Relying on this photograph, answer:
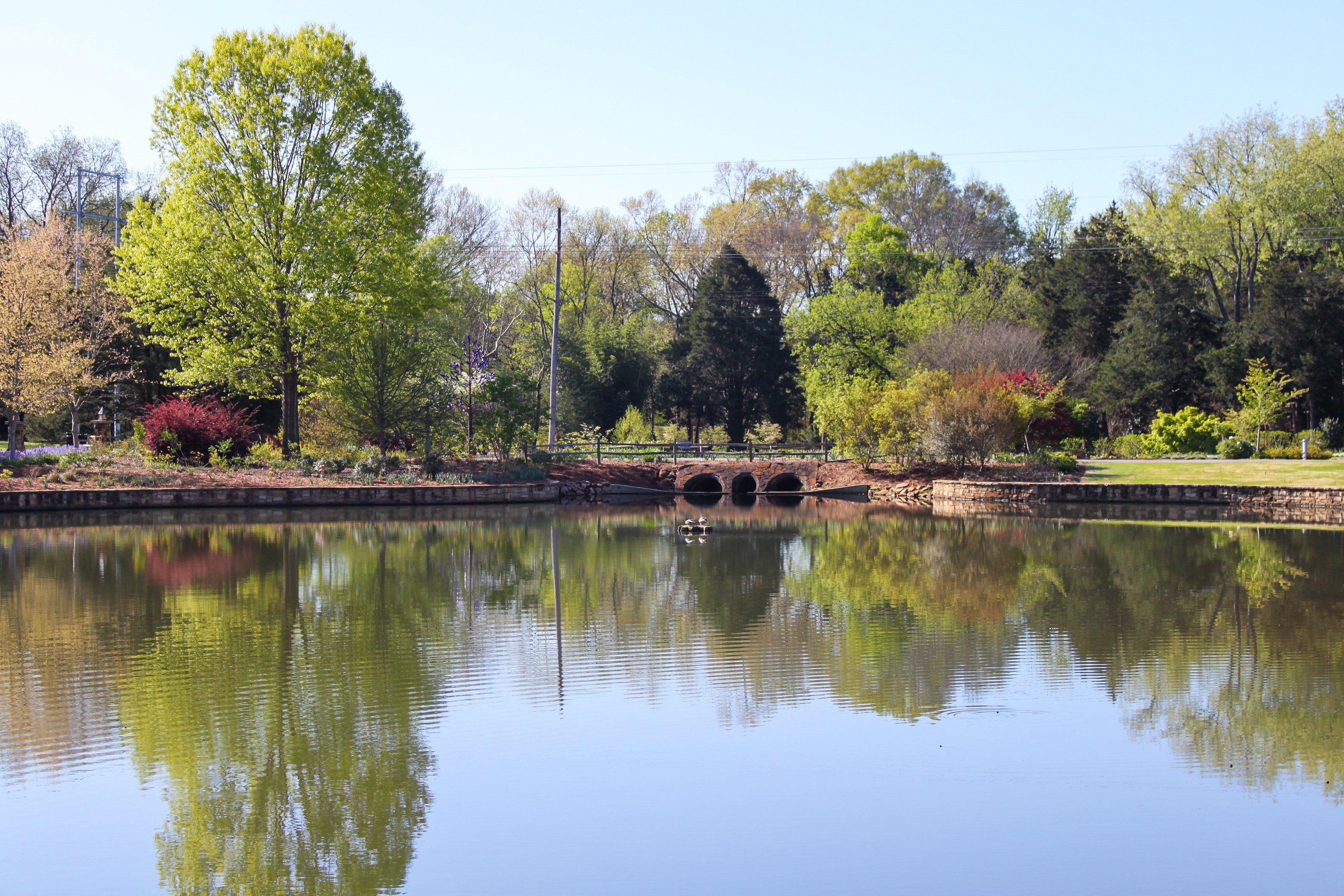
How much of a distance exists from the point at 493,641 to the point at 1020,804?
6066 mm

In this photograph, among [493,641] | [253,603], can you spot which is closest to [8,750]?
[493,641]

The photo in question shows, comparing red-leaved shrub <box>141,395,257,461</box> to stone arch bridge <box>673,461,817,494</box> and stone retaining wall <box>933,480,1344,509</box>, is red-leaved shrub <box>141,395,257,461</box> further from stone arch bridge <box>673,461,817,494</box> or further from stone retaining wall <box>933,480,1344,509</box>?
stone retaining wall <box>933,480,1344,509</box>

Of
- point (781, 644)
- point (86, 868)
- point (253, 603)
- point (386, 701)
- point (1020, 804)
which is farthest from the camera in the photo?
point (253, 603)

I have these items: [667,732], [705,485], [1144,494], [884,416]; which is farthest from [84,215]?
[667,732]

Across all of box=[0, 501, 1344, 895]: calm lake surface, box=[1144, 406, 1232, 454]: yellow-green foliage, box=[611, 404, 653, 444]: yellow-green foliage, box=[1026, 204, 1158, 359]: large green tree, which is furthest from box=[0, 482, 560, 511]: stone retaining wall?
box=[1026, 204, 1158, 359]: large green tree

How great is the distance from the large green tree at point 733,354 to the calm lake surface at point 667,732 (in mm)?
35466

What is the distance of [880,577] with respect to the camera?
16625mm

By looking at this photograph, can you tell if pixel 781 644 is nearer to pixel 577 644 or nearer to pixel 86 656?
pixel 577 644

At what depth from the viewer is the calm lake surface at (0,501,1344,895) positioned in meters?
6.16

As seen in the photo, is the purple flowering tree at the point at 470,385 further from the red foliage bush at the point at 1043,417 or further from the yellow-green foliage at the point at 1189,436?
the yellow-green foliage at the point at 1189,436

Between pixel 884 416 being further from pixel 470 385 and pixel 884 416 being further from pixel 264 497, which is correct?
pixel 264 497

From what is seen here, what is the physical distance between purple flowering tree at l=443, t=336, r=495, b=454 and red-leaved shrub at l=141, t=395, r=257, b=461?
20.3 feet

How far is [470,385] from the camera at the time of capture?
35.3m

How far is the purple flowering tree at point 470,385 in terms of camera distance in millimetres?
34875
